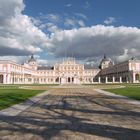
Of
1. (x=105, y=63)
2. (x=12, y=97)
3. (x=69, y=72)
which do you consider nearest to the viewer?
(x=12, y=97)

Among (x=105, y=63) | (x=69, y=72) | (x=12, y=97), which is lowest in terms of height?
(x=12, y=97)

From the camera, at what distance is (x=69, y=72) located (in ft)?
436

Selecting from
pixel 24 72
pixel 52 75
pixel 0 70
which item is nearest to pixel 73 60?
pixel 52 75

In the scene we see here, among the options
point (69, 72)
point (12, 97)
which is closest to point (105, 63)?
point (69, 72)

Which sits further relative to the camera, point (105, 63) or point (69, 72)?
point (105, 63)

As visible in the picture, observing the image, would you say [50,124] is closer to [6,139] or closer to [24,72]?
[6,139]

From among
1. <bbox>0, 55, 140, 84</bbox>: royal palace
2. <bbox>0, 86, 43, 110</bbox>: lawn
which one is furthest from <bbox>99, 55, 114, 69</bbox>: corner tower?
<bbox>0, 86, 43, 110</bbox>: lawn

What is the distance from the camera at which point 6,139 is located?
5.58m

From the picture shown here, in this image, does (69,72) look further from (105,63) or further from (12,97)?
(12,97)

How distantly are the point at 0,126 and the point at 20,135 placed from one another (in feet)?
5.05

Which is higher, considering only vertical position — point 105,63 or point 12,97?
point 105,63

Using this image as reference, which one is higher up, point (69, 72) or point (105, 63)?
point (105, 63)

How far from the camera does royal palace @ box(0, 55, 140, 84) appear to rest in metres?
97.4

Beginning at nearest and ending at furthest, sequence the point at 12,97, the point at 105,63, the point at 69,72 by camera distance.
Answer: the point at 12,97 < the point at 69,72 < the point at 105,63
